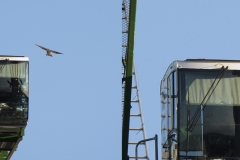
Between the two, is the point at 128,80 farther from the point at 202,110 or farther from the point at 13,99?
the point at 202,110

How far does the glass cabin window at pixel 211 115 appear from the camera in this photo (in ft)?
45.4

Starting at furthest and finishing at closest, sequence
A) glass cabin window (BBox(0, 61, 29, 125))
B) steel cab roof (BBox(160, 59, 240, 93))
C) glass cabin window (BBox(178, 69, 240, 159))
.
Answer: glass cabin window (BBox(0, 61, 29, 125)), steel cab roof (BBox(160, 59, 240, 93)), glass cabin window (BBox(178, 69, 240, 159))

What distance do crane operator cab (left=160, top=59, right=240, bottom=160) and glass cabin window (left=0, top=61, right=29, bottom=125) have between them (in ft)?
18.7

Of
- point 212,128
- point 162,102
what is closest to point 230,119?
point 212,128

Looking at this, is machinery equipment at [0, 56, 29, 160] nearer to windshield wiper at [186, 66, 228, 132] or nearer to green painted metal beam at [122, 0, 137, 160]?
green painted metal beam at [122, 0, 137, 160]

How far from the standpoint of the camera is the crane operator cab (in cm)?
1384

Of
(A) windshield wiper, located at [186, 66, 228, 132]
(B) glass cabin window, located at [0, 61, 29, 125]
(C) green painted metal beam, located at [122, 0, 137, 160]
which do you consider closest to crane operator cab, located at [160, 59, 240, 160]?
(A) windshield wiper, located at [186, 66, 228, 132]

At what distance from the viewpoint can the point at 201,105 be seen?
14141 mm

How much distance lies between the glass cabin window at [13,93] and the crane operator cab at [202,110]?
5714 millimetres

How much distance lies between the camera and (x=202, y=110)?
14.1m

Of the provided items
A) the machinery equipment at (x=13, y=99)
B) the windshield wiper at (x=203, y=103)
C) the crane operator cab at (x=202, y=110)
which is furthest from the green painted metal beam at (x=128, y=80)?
the windshield wiper at (x=203, y=103)

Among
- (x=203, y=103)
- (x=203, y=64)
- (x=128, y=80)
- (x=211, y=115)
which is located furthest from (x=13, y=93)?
(x=211, y=115)

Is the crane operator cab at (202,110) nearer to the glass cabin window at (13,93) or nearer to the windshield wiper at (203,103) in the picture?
the windshield wiper at (203,103)

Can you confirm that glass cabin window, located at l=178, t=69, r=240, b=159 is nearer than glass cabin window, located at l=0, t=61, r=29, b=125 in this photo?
Yes
